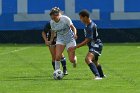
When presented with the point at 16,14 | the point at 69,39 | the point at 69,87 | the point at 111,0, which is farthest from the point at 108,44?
the point at 69,87

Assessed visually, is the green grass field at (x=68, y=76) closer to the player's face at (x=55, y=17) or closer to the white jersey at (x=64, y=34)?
the white jersey at (x=64, y=34)

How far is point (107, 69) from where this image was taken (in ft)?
59.7

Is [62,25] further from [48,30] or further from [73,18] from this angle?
[73,18]

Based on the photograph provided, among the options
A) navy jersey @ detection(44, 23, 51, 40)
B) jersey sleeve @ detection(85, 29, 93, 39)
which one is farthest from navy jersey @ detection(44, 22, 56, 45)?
jersey sleeve @ detection(85, 29, 93, 39)

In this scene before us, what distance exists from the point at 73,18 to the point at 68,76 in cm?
1643

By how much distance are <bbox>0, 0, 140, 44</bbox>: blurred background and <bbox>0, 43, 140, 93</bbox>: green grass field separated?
21.6 ft

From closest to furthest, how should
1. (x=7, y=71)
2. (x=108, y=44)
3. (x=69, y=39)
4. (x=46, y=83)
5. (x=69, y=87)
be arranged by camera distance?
(x=69, y=87) → (x=46, y=83) → (x=69, y=39) → (x=7, y=71) → (x=108, y=44)

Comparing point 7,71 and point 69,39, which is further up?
point 69,39

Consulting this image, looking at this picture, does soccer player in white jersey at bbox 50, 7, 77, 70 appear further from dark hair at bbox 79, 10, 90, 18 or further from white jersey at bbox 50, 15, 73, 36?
dark hair at bbox 79, 10, 90, 18

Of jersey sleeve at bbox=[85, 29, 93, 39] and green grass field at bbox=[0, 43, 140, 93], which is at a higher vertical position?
jersey sleeve at bbox=[85, 29, 93, 39]

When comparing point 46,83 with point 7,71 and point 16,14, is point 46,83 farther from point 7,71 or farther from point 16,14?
point 16,14

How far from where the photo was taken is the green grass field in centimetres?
1310

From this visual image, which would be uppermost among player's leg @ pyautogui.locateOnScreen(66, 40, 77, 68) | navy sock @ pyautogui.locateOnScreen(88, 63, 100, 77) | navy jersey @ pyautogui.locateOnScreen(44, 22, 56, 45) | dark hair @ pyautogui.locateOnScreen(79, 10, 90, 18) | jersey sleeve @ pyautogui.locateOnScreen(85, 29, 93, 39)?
dark hair @ pyautogui.locateOnScreen(79, 10, 90, 18)

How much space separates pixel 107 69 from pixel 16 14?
50.4 feet
